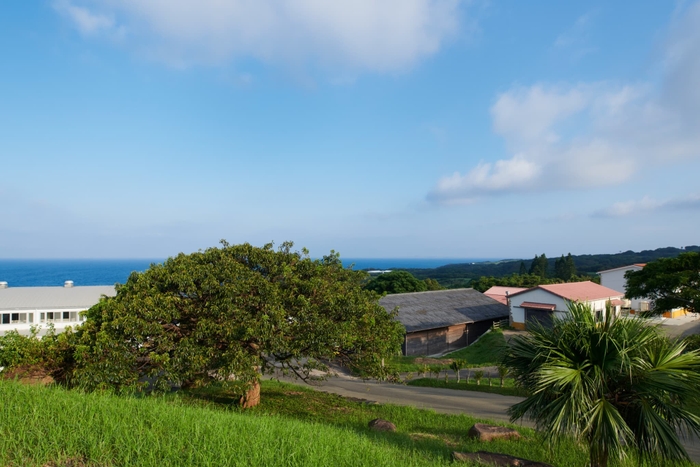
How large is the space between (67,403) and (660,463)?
11072 mm

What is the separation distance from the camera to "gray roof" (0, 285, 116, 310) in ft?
114

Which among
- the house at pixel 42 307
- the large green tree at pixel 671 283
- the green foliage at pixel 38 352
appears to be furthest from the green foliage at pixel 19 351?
the large green tree at pixel 671 283

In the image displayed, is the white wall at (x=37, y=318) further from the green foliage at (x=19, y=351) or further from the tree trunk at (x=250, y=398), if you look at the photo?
the tree trunk at (x=250, y=398)

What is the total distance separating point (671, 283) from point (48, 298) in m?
46.9

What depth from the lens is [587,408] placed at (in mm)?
8258

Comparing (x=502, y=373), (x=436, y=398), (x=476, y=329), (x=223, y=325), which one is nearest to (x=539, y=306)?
(x=476, y=329)

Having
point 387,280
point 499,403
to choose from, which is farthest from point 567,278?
point 499,403

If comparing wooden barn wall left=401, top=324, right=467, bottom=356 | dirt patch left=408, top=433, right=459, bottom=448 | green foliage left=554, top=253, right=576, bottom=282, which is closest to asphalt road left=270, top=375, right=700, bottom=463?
dirt patch left=408, top=433, right=459, bottom=448

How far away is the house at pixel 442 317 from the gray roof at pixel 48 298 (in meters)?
25.3

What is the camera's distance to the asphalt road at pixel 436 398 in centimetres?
1855

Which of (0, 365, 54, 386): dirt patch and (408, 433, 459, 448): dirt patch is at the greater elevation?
(0, 365, 54, 386): dirt patch

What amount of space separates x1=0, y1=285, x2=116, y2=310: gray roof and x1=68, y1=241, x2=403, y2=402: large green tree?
25.4m

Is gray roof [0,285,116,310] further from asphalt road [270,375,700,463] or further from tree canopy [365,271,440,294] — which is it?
tree canopy [365,271,440,294]

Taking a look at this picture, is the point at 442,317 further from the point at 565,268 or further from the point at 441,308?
the point at 565,268
